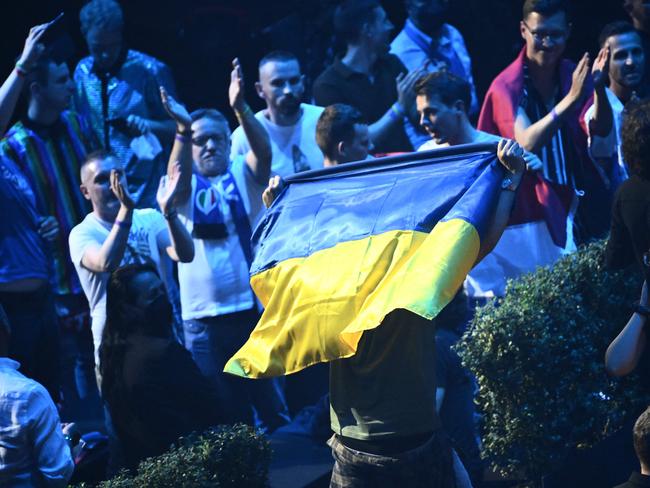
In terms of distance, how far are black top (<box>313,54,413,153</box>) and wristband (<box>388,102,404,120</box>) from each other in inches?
12.9

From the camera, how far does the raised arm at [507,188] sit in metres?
4.65

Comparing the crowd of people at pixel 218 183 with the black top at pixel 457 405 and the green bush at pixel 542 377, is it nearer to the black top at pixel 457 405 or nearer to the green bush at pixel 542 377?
the black top at pixel 457 405

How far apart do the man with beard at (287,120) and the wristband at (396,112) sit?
52 centimetres

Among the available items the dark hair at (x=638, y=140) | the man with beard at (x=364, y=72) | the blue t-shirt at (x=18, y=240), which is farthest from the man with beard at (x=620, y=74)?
the blue t-shirt at (x=18, y=240)

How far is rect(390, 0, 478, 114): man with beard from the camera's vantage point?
8516 mm

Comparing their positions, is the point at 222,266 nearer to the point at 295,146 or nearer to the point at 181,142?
the point at 181,142

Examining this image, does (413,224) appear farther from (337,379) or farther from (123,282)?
(123,282)

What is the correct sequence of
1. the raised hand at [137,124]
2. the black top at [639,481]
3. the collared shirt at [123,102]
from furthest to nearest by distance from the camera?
the collared shirt at [123,102], the raised hand at [137,124], the black top at [639,481]

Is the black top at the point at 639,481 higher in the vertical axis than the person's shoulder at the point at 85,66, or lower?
lower

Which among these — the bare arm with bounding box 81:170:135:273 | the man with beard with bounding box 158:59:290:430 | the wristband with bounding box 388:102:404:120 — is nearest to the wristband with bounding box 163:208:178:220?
the bare arm with bounding box 81:170:135:273

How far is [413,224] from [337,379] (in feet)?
2.39

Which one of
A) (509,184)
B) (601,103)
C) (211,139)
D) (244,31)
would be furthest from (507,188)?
(244,31)

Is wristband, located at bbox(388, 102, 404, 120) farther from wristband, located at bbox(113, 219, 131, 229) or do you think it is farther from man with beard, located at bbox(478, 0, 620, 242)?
wristband, located at bbox(113, 219, 131, 229)

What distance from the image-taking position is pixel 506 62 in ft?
31.5
